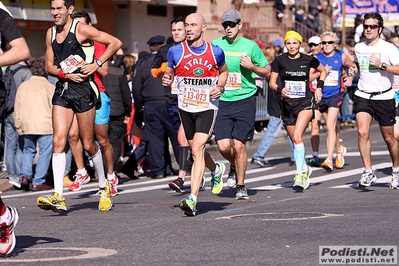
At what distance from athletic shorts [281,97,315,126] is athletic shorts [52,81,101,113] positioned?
143 inches

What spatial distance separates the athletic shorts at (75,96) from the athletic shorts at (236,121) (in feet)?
6.29

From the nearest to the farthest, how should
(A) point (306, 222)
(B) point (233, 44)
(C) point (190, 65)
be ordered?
(A) point (306, 222) → (C) point (190, 65) → (B) point (233, 44)

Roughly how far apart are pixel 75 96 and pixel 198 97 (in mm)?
1297

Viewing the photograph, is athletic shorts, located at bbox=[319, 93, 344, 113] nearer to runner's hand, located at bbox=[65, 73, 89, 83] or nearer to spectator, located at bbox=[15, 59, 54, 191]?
spectator, located at bbox=[15, 59, 54, 191]

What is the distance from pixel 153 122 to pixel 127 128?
1.76 meters

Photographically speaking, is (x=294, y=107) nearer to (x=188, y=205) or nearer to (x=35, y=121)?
(x=35, y=121)

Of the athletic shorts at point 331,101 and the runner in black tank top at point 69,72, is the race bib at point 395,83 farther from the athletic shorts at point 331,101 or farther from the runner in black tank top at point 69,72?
the runner in black tank top at point 69,72

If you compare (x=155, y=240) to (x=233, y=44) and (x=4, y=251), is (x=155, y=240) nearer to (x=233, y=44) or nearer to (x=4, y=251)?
(x=4, y=251)

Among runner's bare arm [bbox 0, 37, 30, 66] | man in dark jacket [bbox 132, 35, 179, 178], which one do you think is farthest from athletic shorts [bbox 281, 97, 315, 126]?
runner's bare arm [bbox 0, 37, 30, 66]

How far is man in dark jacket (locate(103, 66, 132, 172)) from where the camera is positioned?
50.5 ft

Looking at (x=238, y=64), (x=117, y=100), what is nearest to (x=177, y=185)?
(x=238, y=64)

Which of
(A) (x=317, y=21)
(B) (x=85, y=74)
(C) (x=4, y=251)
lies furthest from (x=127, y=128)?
(A) (x=317, y=21)

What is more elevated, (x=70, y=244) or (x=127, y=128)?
(x=70, y=244)

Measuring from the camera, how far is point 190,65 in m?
10.5
